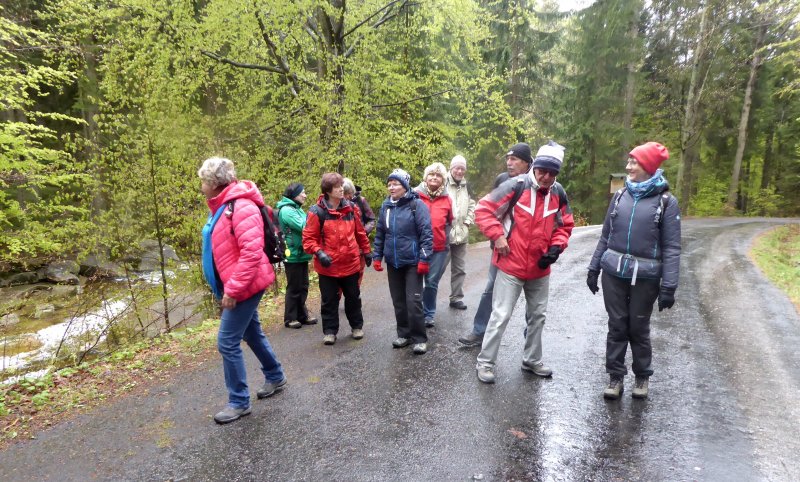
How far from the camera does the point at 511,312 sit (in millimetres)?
4195

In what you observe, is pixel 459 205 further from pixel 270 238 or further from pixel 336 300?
pixel 270 238

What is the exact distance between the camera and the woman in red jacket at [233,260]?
11.2 ft

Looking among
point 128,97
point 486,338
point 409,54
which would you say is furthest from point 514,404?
point 409,54

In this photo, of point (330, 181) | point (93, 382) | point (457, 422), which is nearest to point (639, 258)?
point (457, 422)

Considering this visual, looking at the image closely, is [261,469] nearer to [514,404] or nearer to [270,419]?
[270,419]

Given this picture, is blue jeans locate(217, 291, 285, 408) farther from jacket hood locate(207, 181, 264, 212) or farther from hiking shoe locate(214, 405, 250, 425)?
jacket hood locate(207, 181, 264, 212)

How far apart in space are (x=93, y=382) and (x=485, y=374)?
424cm

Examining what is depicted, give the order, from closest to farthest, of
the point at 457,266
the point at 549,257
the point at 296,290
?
the point at 549,257 < the point at 296,290 < the point at 457,266

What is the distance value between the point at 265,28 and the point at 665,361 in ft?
29.3

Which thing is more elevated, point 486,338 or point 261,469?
point 486,338

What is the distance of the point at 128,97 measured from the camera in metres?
7.19

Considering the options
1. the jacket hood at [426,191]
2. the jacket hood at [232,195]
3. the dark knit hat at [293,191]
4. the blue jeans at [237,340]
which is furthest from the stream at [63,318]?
the jacket hood at [426,191]

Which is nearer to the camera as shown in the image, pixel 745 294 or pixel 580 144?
pixel 745 294

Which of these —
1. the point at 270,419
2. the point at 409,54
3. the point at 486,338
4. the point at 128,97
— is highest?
the point at 409,54
